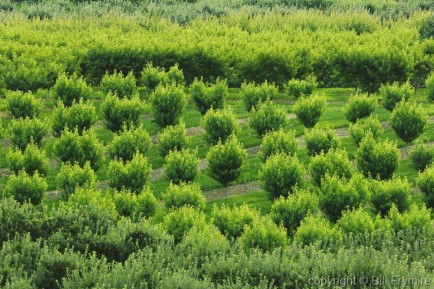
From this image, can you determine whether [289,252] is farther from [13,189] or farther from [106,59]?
[106,59]

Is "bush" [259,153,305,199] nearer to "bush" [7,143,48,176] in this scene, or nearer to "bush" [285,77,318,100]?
"bush" [7,143,48,176]

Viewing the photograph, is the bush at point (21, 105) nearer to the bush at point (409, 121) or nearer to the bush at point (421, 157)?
the bush at point (409, 121)

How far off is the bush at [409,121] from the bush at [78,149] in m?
13.9

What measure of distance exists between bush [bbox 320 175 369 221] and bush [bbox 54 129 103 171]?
1033 cm

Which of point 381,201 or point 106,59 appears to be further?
point 106,59

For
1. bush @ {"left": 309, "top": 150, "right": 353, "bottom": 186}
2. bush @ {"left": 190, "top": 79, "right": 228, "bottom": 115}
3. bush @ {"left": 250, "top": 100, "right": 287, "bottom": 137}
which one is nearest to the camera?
bush @ {"left": 309, "top": 150, "right": 353, "bottom": 186}

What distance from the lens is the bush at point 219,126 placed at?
3562cm

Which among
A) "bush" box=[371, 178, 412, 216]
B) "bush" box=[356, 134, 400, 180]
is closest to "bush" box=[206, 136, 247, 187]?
"bush" box=[356, 134, 400, 180]

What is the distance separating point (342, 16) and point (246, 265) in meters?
51.8

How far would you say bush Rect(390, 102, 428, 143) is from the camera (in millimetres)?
35656

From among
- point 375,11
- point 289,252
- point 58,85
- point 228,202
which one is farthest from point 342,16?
→ point 289,252

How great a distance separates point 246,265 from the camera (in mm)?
18031

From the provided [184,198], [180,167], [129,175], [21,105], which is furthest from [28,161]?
[184,198]

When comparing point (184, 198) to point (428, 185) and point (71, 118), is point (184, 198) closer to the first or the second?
point (428, 185)
